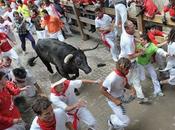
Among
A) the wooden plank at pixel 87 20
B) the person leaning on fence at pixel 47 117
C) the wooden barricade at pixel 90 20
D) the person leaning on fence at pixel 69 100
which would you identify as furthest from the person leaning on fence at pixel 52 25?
the person leaning on fence at pixel 47 117

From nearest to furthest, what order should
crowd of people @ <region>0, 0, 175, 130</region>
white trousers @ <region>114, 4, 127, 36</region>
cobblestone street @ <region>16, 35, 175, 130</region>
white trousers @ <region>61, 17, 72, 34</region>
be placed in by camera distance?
crowd of people @ <region>0, 0, 175, 130</region>
cobblestone street @ <region>16, 35, 175, 130</region>
white trousers @ <region>114, 4, 127, 36</region>
white trousers @ <region>61, 17, 72, 34</region>

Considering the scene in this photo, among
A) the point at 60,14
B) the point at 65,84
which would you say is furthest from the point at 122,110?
the point at 60,14

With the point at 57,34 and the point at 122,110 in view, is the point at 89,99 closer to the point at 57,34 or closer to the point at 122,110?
the point at 122,110

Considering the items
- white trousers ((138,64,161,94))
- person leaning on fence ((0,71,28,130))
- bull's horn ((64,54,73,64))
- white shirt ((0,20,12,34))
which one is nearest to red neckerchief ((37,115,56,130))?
person leaning on fence ((0,71,28,130))

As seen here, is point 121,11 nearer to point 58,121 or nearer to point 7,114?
point 7,114

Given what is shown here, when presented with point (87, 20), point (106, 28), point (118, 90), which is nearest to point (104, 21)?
point (106, 28)

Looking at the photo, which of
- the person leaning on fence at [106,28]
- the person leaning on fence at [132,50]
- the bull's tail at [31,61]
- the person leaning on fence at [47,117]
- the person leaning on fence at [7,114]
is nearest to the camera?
the person leaning on fence at [47,117]

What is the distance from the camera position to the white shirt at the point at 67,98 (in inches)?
226

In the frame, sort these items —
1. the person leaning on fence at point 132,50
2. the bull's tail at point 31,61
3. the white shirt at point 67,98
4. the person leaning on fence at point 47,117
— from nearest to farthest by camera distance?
the person leaning on fence at point 47,117 < the white shirt at point 67,98 < the person leaning on fence at point 132,50 < the bull's tail at point 31,61

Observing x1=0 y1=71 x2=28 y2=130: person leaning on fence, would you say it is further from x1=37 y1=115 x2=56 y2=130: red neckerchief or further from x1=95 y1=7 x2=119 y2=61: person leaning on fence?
x1=95 y1=7 x2=119 y2=61: person leaning on fence

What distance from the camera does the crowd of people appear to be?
5.63m

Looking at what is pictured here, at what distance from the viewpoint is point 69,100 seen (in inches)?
240

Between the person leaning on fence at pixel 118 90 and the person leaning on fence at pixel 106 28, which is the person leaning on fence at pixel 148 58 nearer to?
the person leaning on fence at pixel 118 90

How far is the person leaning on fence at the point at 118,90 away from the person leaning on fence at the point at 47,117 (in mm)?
1429
